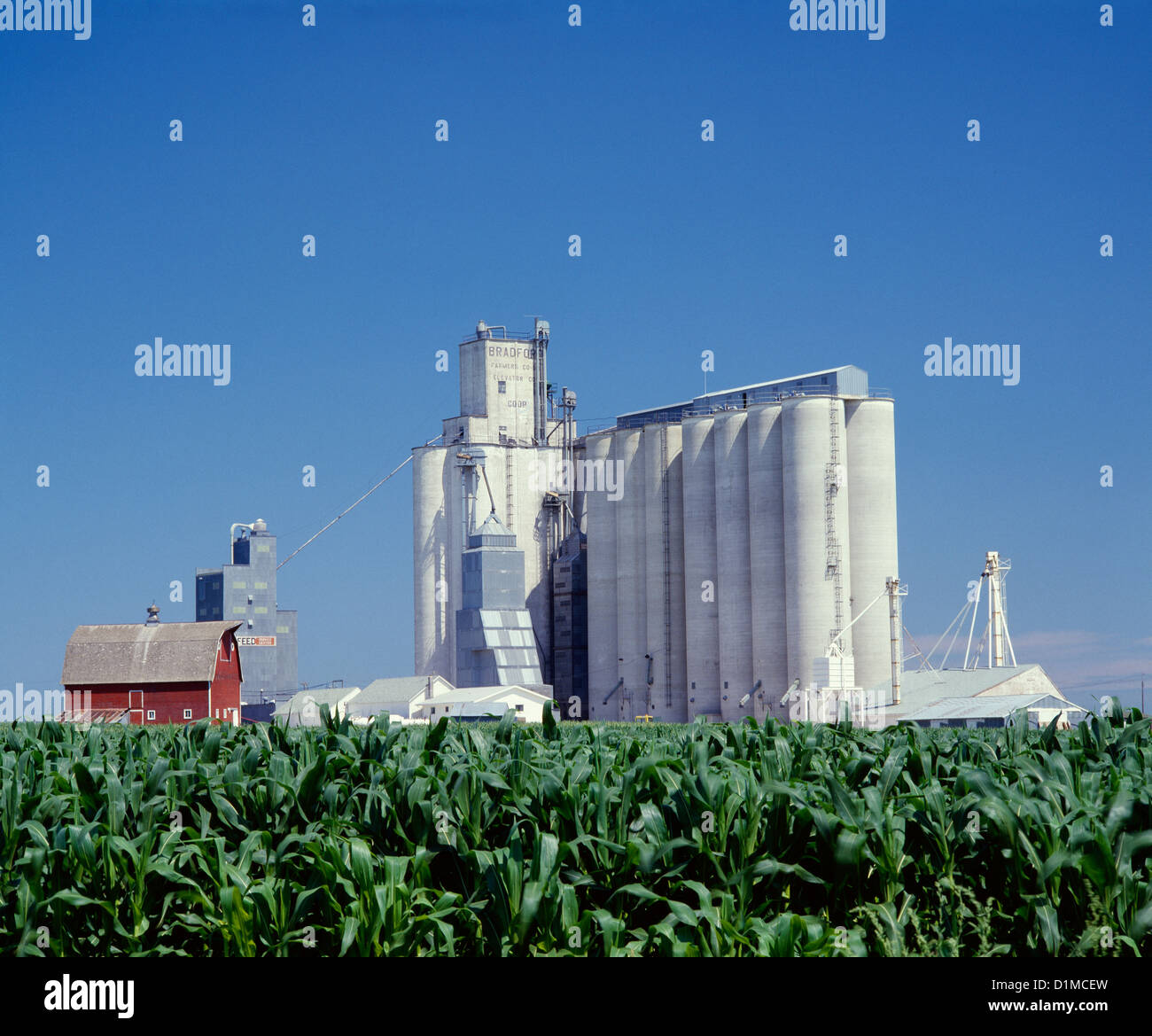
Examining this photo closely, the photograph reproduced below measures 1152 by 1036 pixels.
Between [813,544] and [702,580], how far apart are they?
33.8ft

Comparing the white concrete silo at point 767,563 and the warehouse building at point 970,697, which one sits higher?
the white concrete silo at point 767,563

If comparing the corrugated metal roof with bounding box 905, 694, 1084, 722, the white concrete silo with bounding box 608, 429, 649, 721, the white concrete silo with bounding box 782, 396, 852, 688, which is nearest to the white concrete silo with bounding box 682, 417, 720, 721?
the white concrete silo with bounding box 608, 429, 649, 721

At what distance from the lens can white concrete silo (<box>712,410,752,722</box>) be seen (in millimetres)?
85688

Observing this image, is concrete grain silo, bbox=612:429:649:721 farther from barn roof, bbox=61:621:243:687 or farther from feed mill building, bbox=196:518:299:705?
feed mill building, bbox=196:518:299:705

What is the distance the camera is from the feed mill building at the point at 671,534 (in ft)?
270

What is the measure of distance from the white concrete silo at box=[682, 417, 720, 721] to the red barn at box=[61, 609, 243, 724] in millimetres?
37698

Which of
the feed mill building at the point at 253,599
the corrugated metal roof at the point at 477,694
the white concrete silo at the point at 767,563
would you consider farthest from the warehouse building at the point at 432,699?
the feed mill building at the point at 253,599

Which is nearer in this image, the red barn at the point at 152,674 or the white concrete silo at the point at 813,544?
the red barn at the point at 152,674

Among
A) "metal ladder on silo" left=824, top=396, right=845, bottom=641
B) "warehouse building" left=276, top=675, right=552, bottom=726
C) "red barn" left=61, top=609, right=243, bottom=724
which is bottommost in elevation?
"warehouse building" left=276, top=675, right=552, bottom=726

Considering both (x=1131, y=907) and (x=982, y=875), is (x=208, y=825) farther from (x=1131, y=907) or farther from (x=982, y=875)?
(x=1131, y=907)

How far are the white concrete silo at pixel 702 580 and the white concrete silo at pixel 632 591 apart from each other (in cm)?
484

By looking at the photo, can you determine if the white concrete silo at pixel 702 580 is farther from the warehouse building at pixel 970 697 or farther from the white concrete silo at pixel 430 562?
the white concrete silo at pixel 430 562
